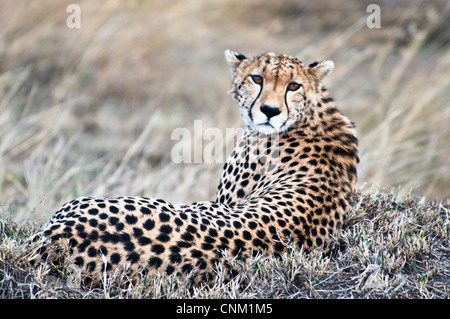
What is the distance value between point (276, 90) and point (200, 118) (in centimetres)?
342

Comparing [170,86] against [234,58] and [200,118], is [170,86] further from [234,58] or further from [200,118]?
[234,58]

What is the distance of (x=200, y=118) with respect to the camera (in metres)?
6.91

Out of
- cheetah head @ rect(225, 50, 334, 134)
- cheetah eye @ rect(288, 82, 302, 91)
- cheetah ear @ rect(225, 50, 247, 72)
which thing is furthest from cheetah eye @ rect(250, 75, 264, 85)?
cheetah ear @ rect(225, 50, 247, 72)

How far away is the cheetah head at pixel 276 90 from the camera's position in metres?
3.50

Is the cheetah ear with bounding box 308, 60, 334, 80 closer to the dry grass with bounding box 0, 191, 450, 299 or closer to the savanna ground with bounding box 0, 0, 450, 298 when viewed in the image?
the savanna ground with bounding box 0, 0, 450, 298

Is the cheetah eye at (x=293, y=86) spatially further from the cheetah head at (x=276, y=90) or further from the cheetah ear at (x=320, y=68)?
the cheetah ear at (x=320, y=68)

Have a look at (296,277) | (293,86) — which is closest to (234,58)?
(293,86)

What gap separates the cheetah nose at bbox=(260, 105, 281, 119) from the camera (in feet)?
11.3

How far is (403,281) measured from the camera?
259 centimetres

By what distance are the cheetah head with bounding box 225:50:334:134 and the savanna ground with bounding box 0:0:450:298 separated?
26.4 inches

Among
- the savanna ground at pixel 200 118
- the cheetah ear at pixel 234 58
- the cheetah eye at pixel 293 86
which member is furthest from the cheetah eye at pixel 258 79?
the savanna ground at pixel 200 118

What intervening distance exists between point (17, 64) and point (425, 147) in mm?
4389
